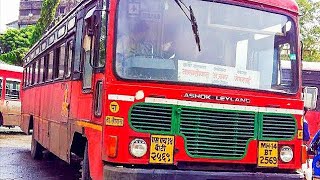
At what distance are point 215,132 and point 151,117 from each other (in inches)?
29.7

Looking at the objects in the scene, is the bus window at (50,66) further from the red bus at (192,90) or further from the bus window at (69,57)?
the red bus at (192,90)

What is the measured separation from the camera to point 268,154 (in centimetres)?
576

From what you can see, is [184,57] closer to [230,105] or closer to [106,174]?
[230,105]

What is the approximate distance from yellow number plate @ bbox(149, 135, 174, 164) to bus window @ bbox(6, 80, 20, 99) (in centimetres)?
1673

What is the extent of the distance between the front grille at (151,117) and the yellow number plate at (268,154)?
1194mm

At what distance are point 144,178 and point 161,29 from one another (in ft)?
5.53

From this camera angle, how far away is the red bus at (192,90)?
5.28m

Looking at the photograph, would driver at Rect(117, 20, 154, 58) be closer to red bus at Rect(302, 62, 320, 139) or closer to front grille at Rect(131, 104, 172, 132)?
front grille at Rect(131, 104, 172, 132)

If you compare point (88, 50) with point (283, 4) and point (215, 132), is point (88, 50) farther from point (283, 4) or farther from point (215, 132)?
point (283, 4)

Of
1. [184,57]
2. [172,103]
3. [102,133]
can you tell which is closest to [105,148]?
[102,133]

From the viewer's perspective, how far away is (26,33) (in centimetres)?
5581

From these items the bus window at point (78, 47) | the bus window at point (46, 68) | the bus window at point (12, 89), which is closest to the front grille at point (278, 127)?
the bus window at point (78, 47)

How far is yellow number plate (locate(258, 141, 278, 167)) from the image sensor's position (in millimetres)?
5727

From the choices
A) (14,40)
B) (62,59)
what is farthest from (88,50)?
(14,40)
